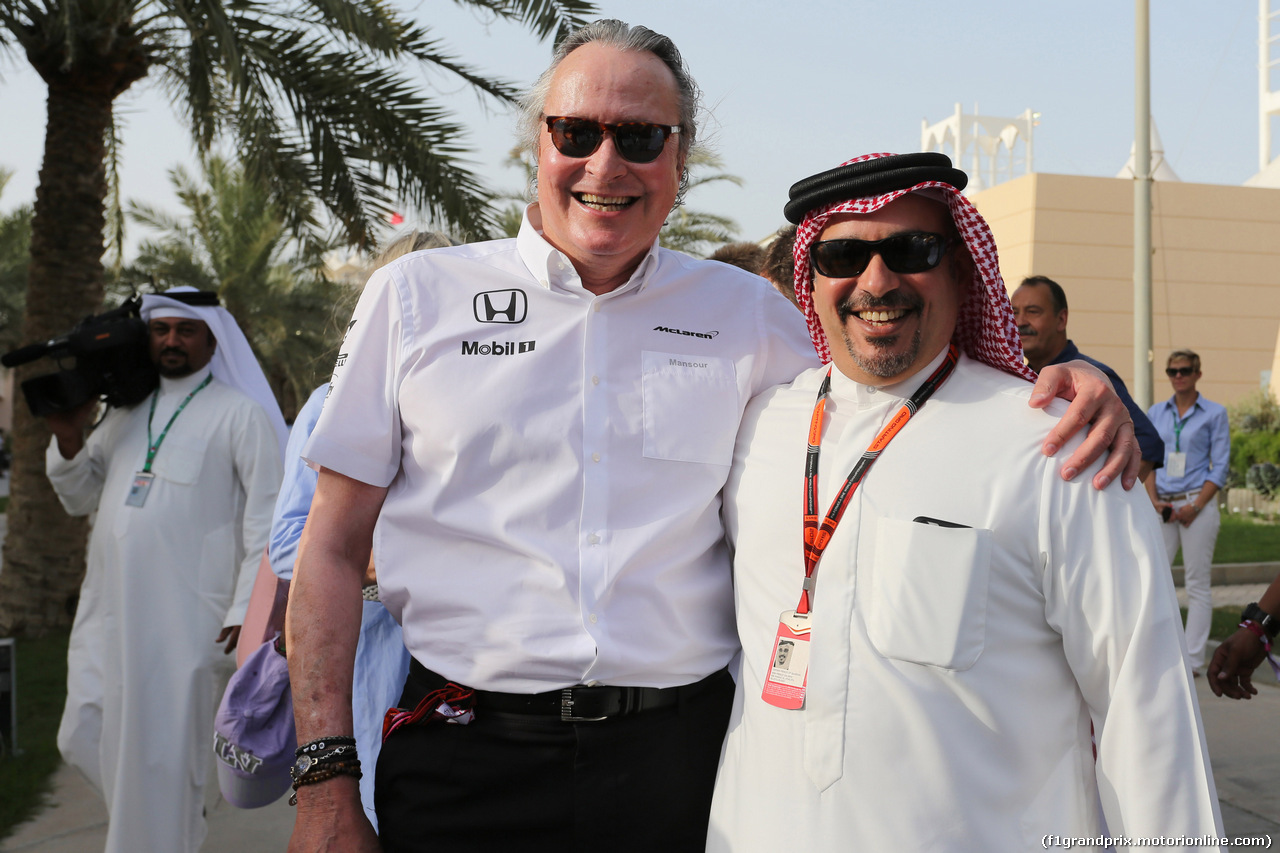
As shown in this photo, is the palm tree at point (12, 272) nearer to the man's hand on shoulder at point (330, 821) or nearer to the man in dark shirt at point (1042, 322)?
the man in dark shirt at point (1042, 322)

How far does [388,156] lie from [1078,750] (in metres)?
7.52

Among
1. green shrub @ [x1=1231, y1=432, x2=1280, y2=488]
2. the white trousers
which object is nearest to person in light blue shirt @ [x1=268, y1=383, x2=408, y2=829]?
the white trousers

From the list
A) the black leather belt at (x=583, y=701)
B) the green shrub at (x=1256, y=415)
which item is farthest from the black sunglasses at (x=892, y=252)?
the green shrub at (x=1256, y=415)

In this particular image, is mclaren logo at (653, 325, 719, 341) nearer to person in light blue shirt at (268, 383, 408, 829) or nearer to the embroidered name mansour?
the embroidered name mansour

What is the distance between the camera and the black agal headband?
2150 mm

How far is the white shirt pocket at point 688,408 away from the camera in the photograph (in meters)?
2.26

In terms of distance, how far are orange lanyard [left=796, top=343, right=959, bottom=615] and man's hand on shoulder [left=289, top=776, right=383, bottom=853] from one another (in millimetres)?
894

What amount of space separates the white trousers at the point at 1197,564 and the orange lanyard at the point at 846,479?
6410 millimetres

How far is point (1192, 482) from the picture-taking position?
835cm

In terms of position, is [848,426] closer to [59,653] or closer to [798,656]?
[798,656]

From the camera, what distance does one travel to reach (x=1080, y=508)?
1931 millimetres

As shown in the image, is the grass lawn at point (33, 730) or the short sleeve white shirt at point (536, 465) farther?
the grass lawn at point (33, 730)

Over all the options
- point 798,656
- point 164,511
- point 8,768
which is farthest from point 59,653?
point 798,656

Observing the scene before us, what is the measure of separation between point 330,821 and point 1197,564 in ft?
24.8
